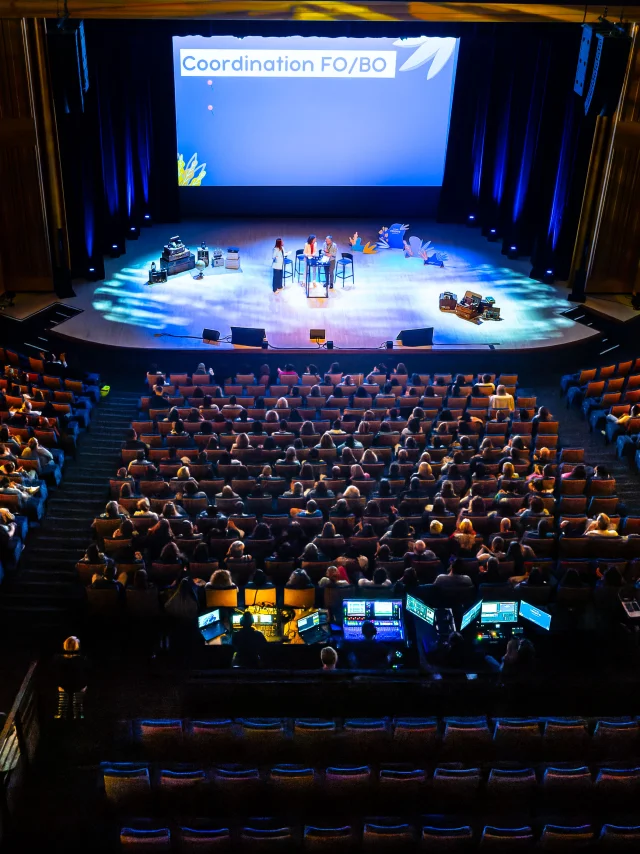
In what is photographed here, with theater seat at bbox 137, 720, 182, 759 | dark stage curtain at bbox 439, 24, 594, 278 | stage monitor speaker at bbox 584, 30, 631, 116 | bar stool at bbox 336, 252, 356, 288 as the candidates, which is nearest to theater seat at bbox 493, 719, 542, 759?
theater seat at bbox 137, 720, 182, 759

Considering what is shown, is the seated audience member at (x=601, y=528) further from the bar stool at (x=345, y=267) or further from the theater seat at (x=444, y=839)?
the bar stool at (x=345, y=267)

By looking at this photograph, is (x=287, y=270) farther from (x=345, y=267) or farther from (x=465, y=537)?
(x=465, y=537)

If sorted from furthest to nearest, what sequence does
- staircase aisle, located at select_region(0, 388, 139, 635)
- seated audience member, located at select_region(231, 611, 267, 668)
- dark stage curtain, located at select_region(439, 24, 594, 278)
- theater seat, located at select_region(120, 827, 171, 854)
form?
dark stage curtain, located at select_region(439, 24, 594, 278)
staircase aisle, located at select_region(0, 388, 139, 635)
seated audience member, located at select_region(231, 611, 267, 668)
theater seat, located at select_region(120, 827, 171, 854)

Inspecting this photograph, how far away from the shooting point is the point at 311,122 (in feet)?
70.2

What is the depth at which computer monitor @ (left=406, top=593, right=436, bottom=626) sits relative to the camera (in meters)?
9.19

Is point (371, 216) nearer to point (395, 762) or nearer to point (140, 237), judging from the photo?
point (140, 237)

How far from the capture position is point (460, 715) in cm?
855

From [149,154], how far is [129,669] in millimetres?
15065

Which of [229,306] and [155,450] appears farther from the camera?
[229,306]

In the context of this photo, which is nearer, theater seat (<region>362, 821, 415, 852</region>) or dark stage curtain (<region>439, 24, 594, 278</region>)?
theater seat (<region>362, 821, 415, 852</region>)

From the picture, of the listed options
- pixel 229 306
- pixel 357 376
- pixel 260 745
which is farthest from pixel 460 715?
pixel 229 306

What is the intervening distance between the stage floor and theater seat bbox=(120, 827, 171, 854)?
34.3 ft

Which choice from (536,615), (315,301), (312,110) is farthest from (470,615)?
(312,110)

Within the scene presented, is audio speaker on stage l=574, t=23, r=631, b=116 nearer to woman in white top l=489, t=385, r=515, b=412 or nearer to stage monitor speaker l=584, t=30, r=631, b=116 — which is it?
stage monitor speaker l=584, t=30, r=631, b=116
